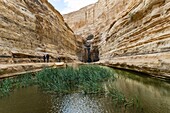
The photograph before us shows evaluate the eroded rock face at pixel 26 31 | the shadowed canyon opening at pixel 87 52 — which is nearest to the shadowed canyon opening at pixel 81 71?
the eroded rock face at pixel 26 31

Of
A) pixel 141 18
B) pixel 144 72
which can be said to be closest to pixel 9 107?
pixel 144 72

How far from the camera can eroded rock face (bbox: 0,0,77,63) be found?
42.3 feet

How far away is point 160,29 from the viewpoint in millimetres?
9102

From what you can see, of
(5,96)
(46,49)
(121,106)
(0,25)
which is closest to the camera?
(121,106)

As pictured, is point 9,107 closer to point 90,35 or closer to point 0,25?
point 0,25

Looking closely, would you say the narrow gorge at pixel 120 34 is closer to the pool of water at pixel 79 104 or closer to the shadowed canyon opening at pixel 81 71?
the shadowed canyon opening at pixel 81 71

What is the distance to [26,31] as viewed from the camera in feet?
55.5

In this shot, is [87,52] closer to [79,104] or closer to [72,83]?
[72,83]

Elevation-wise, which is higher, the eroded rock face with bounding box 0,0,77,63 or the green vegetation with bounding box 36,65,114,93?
the eroded rock face with bounding box 0,0,77,63

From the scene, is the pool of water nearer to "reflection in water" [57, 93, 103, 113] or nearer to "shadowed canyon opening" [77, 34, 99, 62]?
"reflection in water" [57, 93, 103, 113]

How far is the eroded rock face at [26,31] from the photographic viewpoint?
12.9 m

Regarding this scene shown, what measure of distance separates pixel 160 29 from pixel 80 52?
3359 cm

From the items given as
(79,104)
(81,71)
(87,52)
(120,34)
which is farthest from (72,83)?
(87,52)

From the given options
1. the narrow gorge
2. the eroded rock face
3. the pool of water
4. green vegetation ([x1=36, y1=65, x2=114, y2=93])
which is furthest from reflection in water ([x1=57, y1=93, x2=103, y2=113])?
the eroded rock face
